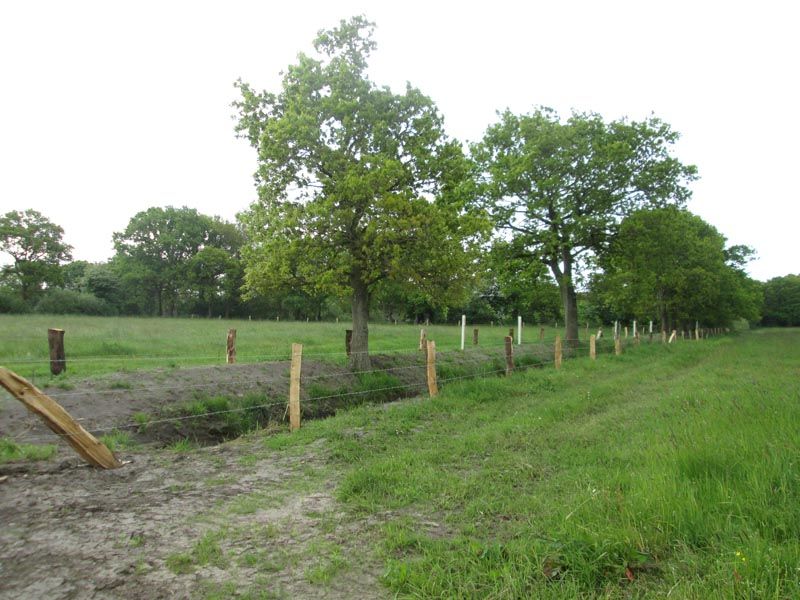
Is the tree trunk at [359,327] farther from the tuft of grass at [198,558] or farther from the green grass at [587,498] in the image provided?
the tuft of grass at [198,558]

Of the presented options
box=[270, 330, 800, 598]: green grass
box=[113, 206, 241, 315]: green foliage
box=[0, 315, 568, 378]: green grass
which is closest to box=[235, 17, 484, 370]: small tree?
box=[0, 315, 568, 378]: green grass

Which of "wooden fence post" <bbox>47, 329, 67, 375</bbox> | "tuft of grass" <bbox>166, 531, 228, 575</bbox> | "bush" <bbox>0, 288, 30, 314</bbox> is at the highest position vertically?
"bush" <bbox>0, 288, 30, 314</bbox>

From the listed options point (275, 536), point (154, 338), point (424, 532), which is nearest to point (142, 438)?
point (275, 536)

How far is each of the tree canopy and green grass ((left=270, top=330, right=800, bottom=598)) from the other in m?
16.8

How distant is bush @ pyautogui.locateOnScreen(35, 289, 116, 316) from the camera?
44.9m

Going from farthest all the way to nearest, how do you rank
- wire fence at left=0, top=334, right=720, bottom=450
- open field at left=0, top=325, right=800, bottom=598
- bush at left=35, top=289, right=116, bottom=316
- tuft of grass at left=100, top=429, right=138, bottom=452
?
bush at left=35, top=289, right=116, bottom=316 → wire fence at left=0, top=334, right=720, bottom=450 → tuft of grass at left=100, top=429, right=138, bottom=452 → open field at left=0, top=325, right=800, bottom=598

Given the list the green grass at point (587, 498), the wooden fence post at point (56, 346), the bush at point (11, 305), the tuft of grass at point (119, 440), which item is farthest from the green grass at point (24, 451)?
the bush at point (11, 305)

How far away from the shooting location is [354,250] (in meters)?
14.1

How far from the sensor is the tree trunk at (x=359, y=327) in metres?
14.9

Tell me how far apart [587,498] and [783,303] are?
144611 millimetres

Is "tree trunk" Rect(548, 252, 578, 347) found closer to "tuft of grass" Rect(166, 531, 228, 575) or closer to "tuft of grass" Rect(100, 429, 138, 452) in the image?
"tuft of grass" Rect(100, 429, 138, 452)

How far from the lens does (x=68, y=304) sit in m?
46.2

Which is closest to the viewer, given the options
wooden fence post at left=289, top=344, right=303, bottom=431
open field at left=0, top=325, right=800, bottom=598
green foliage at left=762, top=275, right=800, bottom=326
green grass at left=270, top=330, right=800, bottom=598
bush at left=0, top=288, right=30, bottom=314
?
green grass at left=270, top=330, right=800, bottom=598

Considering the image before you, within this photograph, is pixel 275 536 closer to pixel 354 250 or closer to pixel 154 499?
pixel 154 499
